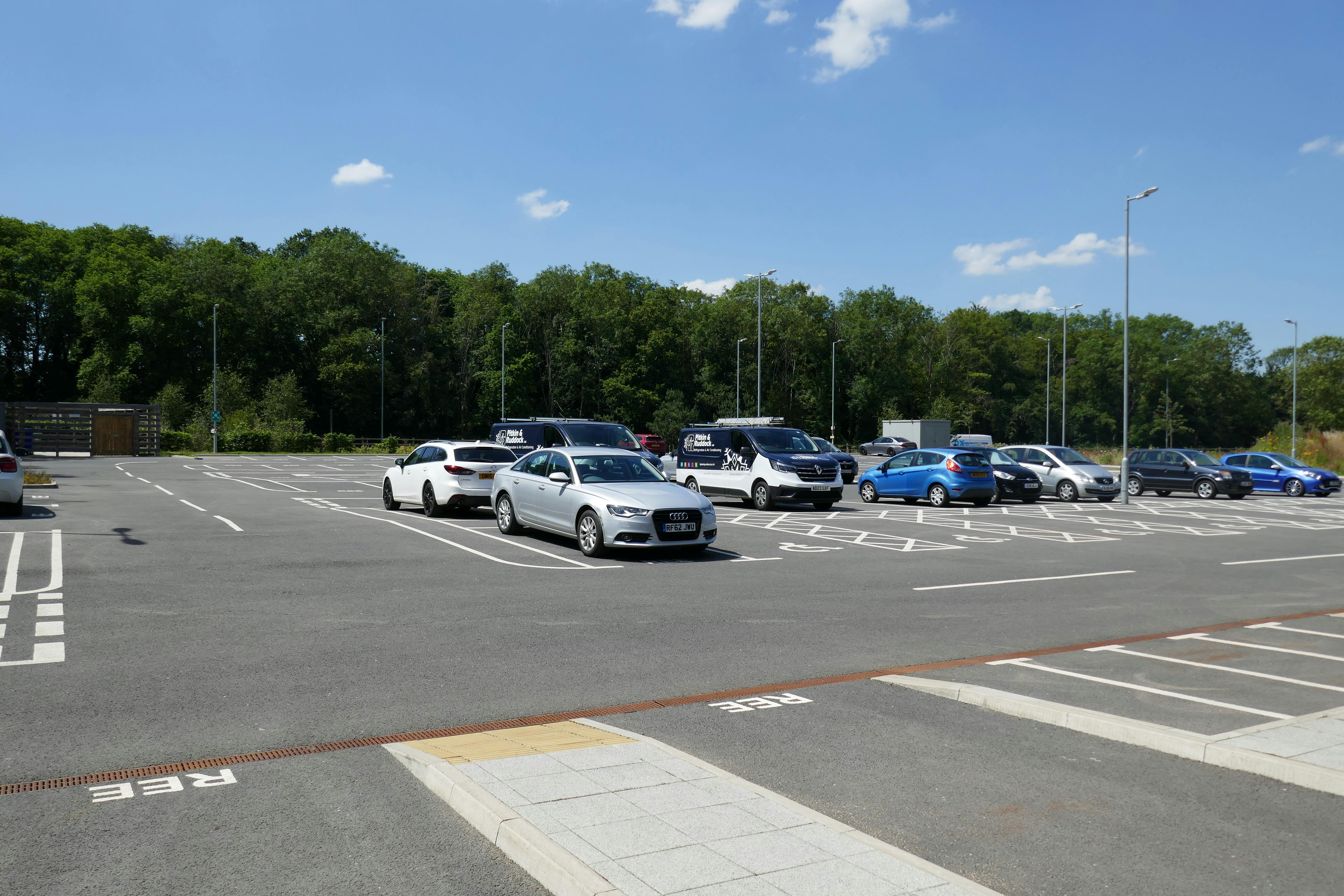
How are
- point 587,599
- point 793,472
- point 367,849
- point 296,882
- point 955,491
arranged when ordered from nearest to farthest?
1. point 296,882
2. point 367,849
3. point 587,599
4. point 793,472
5. point 955,491

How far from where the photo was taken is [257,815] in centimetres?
410

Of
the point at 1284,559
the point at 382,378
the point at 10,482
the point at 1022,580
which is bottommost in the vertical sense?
the point at 1284,559

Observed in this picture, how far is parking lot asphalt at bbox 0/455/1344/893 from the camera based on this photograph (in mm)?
4570

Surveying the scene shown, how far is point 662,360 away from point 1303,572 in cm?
7401

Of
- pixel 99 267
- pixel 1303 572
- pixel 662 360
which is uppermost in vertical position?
pixel 99 267

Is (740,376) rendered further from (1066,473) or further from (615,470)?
(615,470)

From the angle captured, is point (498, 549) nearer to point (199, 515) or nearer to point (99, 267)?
point (199, 515)

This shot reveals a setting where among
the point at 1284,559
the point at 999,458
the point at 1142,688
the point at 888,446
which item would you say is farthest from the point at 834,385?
the point at 1142,688

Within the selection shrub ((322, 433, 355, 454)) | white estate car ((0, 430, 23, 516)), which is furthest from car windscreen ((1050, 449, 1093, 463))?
shrub ((322, 433, 355, 454))

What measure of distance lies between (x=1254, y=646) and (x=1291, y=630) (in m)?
1.10

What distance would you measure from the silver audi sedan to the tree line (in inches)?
2159

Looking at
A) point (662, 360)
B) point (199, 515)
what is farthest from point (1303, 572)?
point (662, 360)

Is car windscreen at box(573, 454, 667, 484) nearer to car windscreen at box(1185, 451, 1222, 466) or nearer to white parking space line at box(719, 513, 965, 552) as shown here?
white parking space line at box(719, 513, 965, 552)

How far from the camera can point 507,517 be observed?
15.9 m
